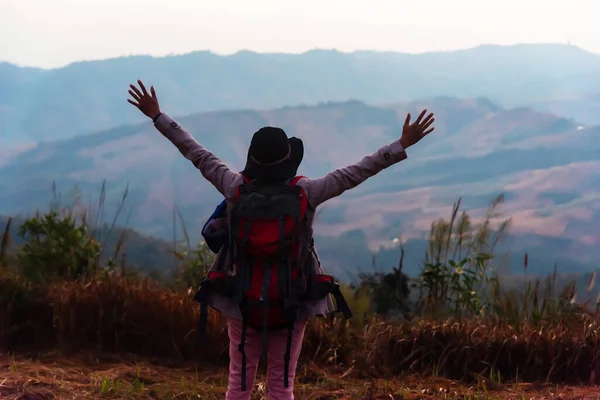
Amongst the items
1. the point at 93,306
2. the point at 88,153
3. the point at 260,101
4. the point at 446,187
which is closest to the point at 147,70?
the point at 260,101

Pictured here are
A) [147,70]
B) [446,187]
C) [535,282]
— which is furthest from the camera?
[147,70]

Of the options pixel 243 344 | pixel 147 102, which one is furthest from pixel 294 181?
pixel 147 102

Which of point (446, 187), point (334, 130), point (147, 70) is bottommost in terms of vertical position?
point (446, 187)

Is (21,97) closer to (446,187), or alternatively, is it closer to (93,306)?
(446,187)

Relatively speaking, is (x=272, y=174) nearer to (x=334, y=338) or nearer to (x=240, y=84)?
(x=334, y=338)

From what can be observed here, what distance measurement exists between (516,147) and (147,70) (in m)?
65.5

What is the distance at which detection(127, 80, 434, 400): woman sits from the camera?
341 centimetres

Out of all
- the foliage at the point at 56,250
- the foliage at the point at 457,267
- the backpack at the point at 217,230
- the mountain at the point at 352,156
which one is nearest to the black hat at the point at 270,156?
the backpack at the point at 217,230

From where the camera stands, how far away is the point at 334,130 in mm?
93125

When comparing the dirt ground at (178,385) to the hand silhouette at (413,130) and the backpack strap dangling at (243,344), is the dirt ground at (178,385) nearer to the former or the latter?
the backpack strap dangling at (243,344)

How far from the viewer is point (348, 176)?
3420mm

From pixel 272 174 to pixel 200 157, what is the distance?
410 millimetres

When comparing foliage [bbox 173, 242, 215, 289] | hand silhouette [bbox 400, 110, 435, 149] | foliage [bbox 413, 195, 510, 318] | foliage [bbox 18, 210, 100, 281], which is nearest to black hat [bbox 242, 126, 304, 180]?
hand silhouette [bbox 400, 110, 435, 149]

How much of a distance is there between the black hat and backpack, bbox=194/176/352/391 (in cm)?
4
